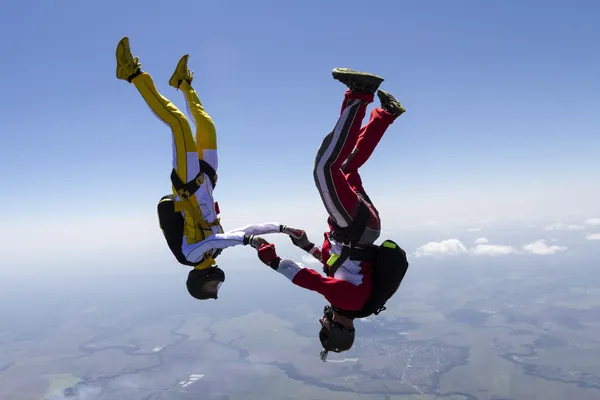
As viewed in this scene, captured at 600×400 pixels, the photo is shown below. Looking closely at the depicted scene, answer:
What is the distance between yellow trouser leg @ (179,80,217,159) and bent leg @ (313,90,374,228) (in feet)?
5.47

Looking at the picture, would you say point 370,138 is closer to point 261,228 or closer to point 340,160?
point 340,160

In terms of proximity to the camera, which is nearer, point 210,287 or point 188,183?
point 188,183

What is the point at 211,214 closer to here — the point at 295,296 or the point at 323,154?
the point at 323,154

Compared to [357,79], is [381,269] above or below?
below

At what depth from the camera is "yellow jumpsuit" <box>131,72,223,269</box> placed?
5020mm

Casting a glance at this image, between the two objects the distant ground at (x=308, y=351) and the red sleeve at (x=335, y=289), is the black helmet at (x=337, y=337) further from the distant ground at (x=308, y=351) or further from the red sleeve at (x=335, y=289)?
the distant ground at (x=308, y=351)

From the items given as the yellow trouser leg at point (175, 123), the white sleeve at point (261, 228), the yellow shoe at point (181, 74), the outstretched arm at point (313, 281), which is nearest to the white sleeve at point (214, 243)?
the white sleeve at point (261, 228)

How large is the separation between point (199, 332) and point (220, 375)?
41.7m

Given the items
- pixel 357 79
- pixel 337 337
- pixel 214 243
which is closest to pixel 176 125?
pixel 214 243

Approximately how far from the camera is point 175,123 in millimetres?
5043

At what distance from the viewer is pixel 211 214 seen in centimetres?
558

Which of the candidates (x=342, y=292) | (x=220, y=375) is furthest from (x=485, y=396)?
(x=342, y=292)

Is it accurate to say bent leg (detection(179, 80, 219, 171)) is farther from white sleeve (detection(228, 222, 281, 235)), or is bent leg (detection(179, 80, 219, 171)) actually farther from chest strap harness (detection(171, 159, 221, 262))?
white sleeve (detection(228, 222, 281, 235))

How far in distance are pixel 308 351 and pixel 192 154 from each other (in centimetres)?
9357
